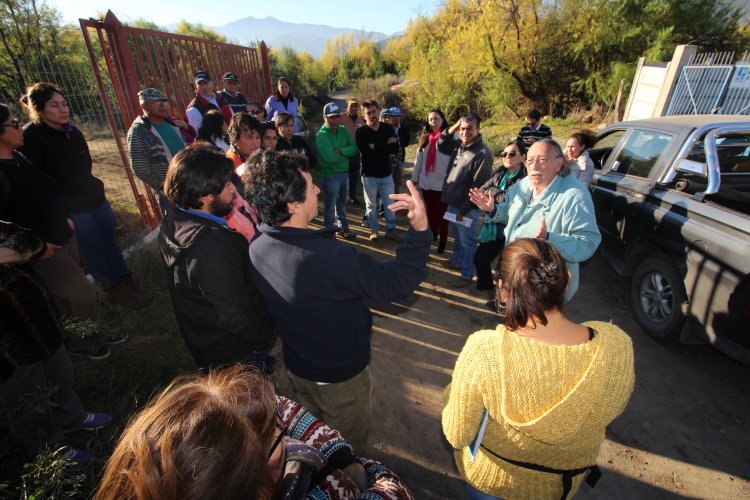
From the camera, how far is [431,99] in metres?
17.1

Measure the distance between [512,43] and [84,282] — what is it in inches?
648

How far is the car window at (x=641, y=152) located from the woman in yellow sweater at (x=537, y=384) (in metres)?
3.34

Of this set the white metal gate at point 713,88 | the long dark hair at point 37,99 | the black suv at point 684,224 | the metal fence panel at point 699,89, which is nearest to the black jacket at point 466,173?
the black suv at point 684,224

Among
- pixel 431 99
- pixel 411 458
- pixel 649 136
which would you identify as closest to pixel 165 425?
pixel 411 458

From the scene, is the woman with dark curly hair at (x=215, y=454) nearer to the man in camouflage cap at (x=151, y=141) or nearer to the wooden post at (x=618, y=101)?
the man in camouflage cap at (x=151, y=141)

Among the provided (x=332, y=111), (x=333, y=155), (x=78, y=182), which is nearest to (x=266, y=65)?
(x=332, y=111)

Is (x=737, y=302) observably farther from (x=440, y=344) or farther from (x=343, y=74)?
(x=343, y=74)

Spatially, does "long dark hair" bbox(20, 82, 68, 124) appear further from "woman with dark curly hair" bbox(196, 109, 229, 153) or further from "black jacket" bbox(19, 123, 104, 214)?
"woman with dark curly hair" bbox(196, 109, 229, 153)

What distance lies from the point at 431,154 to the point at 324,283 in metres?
3.60

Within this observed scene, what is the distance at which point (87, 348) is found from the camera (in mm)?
3025

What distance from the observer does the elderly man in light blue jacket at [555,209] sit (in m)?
2.44

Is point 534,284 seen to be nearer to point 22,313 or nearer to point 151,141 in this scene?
point 22,313

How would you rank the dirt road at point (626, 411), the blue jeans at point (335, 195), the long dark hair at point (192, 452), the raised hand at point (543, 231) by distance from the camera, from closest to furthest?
the long dark hair at point (192, 452), the dirt road at point (626, 411), the raised hand at point (543, 231), the blue jeans at point (335, 195)

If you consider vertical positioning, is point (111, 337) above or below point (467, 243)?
below
